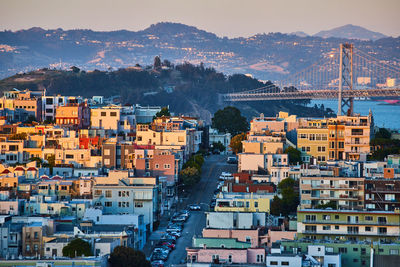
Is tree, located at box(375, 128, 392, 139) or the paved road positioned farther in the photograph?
tree, located at box(375, 128, 392, 139)

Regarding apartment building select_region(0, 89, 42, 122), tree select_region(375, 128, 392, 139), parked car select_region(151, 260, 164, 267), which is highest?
apartment building select_region(0, 89, 42, 122)

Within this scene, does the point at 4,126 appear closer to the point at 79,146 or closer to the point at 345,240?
the point at 79,146

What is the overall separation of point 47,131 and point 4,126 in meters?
3.84

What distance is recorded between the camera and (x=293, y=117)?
169ft

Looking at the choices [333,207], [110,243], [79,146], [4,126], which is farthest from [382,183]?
[4,126]

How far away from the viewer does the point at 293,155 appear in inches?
1673

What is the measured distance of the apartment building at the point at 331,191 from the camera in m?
33.6

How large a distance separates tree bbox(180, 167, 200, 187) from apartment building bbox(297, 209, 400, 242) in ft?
34.9

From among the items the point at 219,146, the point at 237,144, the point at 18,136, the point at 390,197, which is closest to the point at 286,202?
the point at 390,197

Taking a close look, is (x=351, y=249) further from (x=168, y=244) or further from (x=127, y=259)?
(x=168, y=244)

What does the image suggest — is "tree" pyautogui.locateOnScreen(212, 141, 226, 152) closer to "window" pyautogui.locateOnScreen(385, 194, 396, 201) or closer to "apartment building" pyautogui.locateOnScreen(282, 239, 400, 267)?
"window" pyautogui.locateOnScreen(385, 194, 396, 201)

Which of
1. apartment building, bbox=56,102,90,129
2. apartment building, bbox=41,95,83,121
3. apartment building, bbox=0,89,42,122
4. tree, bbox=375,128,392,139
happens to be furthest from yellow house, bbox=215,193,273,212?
apartment building, bbox=41,95,83,121

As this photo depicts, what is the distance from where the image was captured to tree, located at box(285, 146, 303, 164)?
4234 cm

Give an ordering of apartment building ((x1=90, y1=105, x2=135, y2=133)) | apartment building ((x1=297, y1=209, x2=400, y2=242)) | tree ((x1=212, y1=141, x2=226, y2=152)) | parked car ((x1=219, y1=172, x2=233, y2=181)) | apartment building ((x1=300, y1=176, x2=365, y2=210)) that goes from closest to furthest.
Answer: apartment building ((x1=297, y1=209, x2=400, y2=242)) < apartment building ((x1=300, y1=176, x2=365, y2=210)) < parked car ((x1=219, y1=172, x2=233, y2=181)) < apartment building ((x1=90, y1=105, x2=135, y2=133)) < tree ((x1=212, y1=141, x2=226, y2=152))
